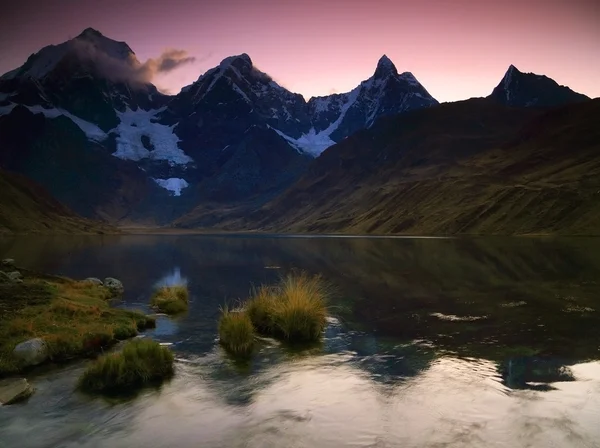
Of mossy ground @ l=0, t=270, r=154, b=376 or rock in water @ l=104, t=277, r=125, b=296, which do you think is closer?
mossy ground @ l=0, t=270, r=154, b=376

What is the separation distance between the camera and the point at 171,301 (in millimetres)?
35500

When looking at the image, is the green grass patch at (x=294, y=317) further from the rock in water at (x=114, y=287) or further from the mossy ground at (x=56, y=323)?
the rock in water at (x=114, y=287)

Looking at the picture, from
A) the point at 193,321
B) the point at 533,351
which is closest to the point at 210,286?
the point at 193,321

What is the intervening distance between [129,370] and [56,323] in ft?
26.4

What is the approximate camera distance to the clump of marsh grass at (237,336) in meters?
22.8

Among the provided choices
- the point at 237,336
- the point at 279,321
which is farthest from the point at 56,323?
the point at 279,321

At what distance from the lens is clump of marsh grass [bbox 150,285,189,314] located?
34.8 m

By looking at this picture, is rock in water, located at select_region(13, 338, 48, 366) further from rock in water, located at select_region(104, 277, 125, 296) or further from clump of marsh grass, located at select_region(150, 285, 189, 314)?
rock in water, located at select_region(104, 277, 125, 296)

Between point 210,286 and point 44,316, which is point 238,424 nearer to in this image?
point 44,316

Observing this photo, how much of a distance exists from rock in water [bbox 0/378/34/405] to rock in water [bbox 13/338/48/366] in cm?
206

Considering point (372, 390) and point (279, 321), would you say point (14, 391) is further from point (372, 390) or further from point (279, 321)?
point (279, 321)

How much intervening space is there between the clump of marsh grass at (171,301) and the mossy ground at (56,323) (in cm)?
407

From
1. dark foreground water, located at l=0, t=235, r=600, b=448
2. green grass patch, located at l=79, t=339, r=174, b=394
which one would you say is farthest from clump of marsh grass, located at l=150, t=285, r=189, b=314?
green grass patch, located at l=79, t=339, r=174, b=394

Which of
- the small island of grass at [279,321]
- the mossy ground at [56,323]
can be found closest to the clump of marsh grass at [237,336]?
the small island of grass at [279,321]
